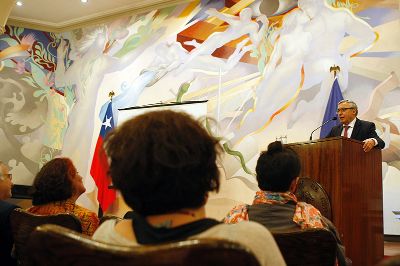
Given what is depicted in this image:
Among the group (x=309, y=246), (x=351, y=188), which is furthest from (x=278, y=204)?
(x=351, y=188)

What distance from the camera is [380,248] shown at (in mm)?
3498

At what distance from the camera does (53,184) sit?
2400 mm

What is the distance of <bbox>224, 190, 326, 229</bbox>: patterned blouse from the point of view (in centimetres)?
181

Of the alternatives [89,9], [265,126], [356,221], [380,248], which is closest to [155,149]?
[356,221]

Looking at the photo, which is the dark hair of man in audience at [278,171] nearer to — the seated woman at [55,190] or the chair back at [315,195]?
the seated woman at [55,190]

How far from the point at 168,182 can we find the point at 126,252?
0.25 meters

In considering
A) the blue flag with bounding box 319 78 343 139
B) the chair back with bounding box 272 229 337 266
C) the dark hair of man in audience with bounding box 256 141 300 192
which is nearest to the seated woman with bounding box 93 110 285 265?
the chair back with bounding box 272 229 337 266

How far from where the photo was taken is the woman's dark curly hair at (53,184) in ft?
7.88

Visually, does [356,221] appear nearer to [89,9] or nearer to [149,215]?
[149,215]

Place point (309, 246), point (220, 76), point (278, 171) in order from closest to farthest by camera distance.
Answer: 1. point (309, 246)
2. point (278, 171)
3. point (220, 76)

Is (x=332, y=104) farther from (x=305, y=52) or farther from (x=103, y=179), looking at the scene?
(x=103, y=179)

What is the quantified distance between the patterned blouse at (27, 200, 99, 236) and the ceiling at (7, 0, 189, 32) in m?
5.86

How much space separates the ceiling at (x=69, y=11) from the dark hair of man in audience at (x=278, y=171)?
615 centimetres

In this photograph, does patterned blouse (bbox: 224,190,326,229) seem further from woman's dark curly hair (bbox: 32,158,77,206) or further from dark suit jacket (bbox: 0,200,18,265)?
dark suit jacket (bbox: 0,200,18,265)
